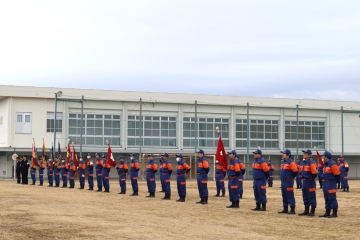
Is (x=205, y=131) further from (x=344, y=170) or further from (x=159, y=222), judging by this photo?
(x=159, y=222)

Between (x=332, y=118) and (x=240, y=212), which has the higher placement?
(x=332, y=118)

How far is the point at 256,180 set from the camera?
21.5m

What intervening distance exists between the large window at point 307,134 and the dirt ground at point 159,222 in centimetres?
4574

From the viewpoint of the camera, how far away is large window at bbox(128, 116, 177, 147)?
63.8 m

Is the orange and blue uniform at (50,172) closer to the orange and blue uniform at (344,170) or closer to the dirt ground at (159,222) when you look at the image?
the dirt ground at (159,222)

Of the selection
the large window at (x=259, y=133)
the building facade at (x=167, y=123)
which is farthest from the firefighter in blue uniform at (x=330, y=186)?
the large window at (x=259, y=133)

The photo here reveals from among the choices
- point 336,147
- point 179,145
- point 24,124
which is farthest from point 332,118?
point 24,124

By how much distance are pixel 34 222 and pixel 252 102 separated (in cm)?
5264

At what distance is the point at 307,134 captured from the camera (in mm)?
70000

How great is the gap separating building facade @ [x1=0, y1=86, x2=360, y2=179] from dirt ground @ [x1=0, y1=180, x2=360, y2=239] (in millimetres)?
34742

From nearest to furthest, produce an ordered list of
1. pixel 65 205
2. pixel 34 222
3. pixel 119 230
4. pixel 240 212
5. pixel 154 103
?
pixel 119 230 → pixel 34 222 → pixel 240 212 → pixel 65 205 → pixel 154 103

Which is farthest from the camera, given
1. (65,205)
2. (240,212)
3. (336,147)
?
(336,147)

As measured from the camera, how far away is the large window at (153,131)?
63844 millimetres

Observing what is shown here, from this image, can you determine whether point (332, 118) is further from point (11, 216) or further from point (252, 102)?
point (11, 216)
